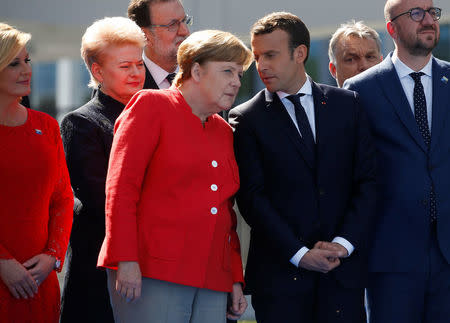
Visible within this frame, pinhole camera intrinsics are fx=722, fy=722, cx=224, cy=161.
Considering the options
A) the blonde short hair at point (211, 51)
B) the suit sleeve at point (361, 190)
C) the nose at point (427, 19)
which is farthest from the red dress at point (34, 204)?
the nose at point (427, 19)

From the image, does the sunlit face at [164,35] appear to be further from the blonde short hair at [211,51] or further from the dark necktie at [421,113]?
the dark necktie at [421,113]

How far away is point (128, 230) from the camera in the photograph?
2594 millimetres

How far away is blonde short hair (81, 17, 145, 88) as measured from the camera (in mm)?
3236

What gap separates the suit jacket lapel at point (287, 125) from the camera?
3.07m

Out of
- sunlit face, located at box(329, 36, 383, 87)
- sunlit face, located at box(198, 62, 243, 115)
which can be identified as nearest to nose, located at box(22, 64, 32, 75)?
sunlit face, located at box(198, 62, 243, 115)

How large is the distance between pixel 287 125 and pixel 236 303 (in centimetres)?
79

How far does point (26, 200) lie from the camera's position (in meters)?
2.96

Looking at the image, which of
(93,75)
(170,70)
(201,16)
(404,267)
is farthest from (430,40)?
(201,16)

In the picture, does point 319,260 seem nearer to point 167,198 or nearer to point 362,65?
point 167,198

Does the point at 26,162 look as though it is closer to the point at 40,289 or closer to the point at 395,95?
the point at 40,289

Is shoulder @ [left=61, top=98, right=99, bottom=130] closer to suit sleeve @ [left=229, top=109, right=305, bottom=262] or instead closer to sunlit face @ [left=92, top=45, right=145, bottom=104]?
sunlit face @ [left=92, top=45, right=145, bottom=104]

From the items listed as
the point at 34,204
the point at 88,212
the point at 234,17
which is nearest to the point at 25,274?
the point at 34,204

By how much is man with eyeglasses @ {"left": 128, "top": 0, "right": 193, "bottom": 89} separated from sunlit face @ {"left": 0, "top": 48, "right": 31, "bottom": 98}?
710mm

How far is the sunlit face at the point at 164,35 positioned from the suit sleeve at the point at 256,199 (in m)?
0.72
